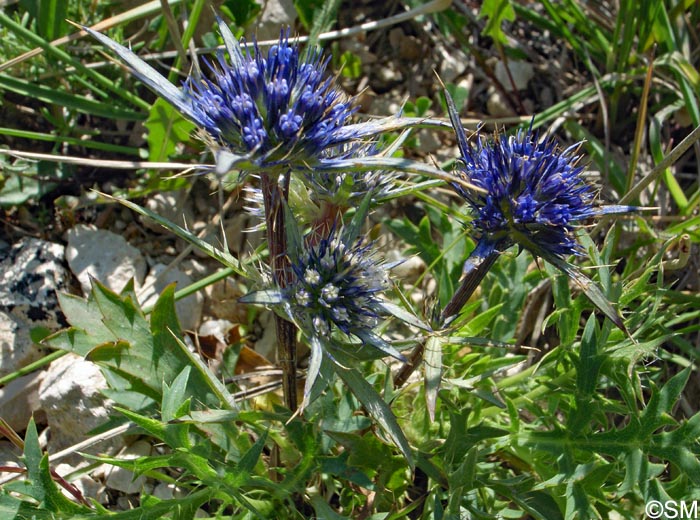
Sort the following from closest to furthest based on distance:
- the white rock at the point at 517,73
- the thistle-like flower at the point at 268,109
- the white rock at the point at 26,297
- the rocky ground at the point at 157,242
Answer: the thistle-like flower at the point at 268,109, the rocky ground at the point at 157,242, the white rock at the point at 26,297, the white rock at the point at 517,73

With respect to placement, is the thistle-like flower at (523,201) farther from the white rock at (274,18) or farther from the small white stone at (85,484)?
the white rock at (274,18)

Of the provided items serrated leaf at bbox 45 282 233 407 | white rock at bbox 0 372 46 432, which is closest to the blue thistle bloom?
serrated leaf at bbox 45 282 233 407

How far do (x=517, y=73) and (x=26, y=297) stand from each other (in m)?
3.28

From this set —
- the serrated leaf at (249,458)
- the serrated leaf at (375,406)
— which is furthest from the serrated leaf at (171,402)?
the serrated leaf at (375,406)

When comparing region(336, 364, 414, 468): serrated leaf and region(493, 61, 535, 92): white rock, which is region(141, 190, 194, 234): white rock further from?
region(493, 61, 535, 92): white rock

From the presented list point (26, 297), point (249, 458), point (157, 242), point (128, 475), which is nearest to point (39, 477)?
point (249, 458)

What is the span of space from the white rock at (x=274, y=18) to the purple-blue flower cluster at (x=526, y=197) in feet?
7.71

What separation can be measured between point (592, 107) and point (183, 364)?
123 inches

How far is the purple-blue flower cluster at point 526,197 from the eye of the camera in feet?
7.30

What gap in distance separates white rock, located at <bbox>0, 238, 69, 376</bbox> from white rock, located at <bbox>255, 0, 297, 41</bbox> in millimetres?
1819

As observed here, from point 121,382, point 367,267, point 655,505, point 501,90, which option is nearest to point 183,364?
point 121,382

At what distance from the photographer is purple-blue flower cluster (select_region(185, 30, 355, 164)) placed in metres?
1.97

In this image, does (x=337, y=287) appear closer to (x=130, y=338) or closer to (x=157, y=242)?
(x=130, y=338)

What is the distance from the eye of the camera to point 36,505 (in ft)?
8.01
